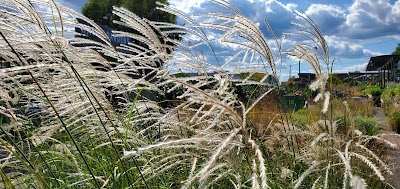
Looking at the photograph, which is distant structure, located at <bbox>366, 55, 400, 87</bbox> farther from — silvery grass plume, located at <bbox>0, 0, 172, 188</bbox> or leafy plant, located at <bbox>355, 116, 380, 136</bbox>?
silvery grass plume, located at <bbox>0, 0, 172, 188</bbox>

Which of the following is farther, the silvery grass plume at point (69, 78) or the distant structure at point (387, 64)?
the distant structure at point (387, 64)

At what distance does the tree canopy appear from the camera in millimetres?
28031

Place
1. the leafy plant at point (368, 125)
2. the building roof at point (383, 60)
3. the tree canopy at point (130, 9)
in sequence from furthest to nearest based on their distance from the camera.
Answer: the building roof at point (383, 60) < the tree canopy at point (130, 9) < the leafy plant at point (368, 125)

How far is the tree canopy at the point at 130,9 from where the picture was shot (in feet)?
92.0

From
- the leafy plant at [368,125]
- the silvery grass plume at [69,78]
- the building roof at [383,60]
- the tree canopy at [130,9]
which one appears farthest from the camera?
the building roof at [383,60]

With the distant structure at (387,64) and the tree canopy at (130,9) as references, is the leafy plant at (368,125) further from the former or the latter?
the distant structure at (387,64)

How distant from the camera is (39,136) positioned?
2109 millimetres

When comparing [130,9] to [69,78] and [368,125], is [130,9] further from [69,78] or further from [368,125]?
[69,78]

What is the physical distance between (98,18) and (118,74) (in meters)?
28.7

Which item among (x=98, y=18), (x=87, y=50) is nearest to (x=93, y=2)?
(x=98, y=18)

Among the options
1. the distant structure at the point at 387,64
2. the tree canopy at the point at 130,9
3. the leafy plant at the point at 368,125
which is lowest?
the leafy plant at the point at 368,125

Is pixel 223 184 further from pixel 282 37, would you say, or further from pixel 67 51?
pixel 67 51

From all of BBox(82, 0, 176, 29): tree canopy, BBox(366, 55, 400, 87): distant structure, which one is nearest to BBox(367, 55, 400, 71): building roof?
BBox(366, 55, 400, 87): distant structure

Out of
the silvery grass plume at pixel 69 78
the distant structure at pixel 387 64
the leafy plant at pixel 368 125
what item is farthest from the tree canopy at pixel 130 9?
the silvery grass plume at pixel 69 78
